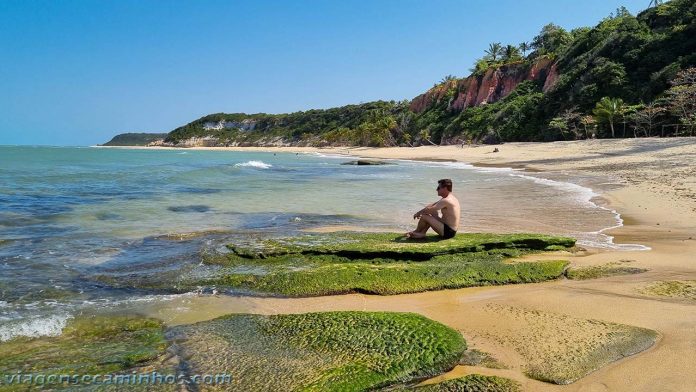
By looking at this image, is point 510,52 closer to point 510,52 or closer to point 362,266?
point 510,52

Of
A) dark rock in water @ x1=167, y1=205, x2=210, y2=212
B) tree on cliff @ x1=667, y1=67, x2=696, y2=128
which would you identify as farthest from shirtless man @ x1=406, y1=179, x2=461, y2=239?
tree on cliff @ x1=667, y1=67, x2=696, y2=128

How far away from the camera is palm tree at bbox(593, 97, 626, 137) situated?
38750mm

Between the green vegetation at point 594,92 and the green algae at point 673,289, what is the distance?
3388cm

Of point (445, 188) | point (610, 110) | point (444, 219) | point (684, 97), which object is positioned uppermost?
point (684, 97)

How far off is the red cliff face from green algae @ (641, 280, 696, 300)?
187 feet

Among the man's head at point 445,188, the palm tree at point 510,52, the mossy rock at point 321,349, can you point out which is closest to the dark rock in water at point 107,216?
the man's head at point 445,188

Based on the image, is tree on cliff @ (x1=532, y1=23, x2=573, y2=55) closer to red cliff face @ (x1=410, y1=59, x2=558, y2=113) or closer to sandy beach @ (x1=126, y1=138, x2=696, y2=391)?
red cliff face @ (x1=410, y1=59, x2=558, y2=113)

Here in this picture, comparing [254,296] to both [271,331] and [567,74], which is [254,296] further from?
[567,74]

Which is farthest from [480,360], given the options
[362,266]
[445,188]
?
[445,188]

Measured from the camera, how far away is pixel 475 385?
307 cm

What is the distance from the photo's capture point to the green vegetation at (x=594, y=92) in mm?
37250

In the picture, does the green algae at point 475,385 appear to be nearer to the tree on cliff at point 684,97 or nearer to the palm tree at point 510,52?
the tree on cliff at point 684,97

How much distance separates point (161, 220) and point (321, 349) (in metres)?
8.89

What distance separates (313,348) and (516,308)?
214 cm
